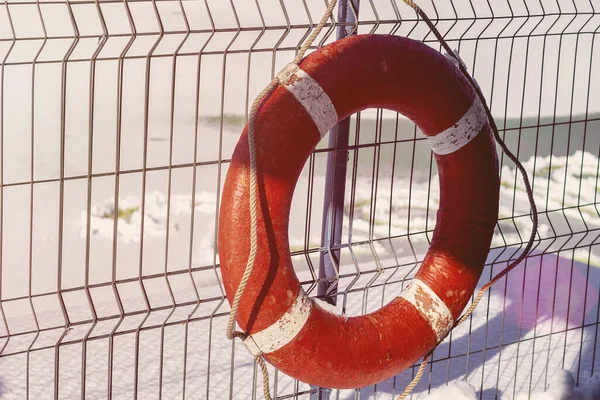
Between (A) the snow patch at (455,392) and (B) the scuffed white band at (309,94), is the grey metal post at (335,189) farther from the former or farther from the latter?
(A) the snow patch at (455,392)

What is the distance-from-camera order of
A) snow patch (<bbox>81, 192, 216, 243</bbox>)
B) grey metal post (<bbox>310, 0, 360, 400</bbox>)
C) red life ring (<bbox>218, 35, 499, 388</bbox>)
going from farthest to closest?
1. snow patch (<bbox>81, 192, 216, 243</bbox>)
2. grey metal post (<bbox>310, 0, 360, 400</bbox>)
3. red life ring (<bbox>218, 35, 499, 388</bbox>)

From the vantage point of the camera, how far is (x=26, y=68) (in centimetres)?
808

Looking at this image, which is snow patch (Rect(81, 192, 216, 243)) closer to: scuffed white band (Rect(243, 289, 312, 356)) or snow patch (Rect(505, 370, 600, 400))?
snow patch (Rect(505, 370, 600, 400))

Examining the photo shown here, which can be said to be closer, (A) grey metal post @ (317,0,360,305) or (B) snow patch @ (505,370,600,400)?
(A) grey metal post @ (317,0,360,305)

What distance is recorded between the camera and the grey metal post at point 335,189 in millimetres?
2422

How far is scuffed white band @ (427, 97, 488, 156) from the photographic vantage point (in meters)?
2.39

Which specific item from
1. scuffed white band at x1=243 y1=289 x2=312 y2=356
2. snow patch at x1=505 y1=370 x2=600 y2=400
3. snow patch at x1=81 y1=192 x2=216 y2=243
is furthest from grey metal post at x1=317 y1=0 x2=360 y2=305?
snow patch at x1=81 y1=192 x2=216 y2=243

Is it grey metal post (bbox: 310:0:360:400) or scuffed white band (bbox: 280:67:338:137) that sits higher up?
scuffed white band (bbox: 280:67:338:137)

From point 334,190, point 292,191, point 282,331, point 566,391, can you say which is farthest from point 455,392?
point 292,191

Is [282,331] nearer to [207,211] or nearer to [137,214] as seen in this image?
[207,211]

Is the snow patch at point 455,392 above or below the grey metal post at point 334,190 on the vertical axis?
below

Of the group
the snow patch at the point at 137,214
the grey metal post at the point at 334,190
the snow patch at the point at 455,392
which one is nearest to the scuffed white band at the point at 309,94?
the grey metal post at the point at 334,190

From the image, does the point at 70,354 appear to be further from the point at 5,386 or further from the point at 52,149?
the point at 52,149

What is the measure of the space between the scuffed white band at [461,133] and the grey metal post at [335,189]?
0.25m
